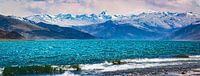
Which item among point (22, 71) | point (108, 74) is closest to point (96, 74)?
point (108, 74)

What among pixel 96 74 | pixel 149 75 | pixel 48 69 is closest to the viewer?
pixel 149 75

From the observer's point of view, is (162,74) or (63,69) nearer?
(162,74)

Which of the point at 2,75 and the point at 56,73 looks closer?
the point at 2,75

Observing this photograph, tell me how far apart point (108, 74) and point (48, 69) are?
38.2 feet

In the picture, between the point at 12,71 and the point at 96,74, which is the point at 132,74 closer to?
the point at 96,74

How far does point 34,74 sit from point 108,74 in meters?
12.2

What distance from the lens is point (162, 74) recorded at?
70.5 meters

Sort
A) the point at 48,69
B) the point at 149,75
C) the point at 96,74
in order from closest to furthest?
the point at 149,75, the point at 96,74, the point at 48,69

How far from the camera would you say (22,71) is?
7612cm

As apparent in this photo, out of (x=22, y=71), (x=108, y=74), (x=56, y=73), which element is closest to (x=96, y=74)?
(x=108, y=74)

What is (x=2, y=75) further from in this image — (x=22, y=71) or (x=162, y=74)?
(x=162, y=74)

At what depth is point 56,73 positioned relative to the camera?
77.1 meters

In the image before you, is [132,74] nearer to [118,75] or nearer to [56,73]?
[118,75]

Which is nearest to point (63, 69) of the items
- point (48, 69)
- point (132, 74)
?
point (48, 69)
